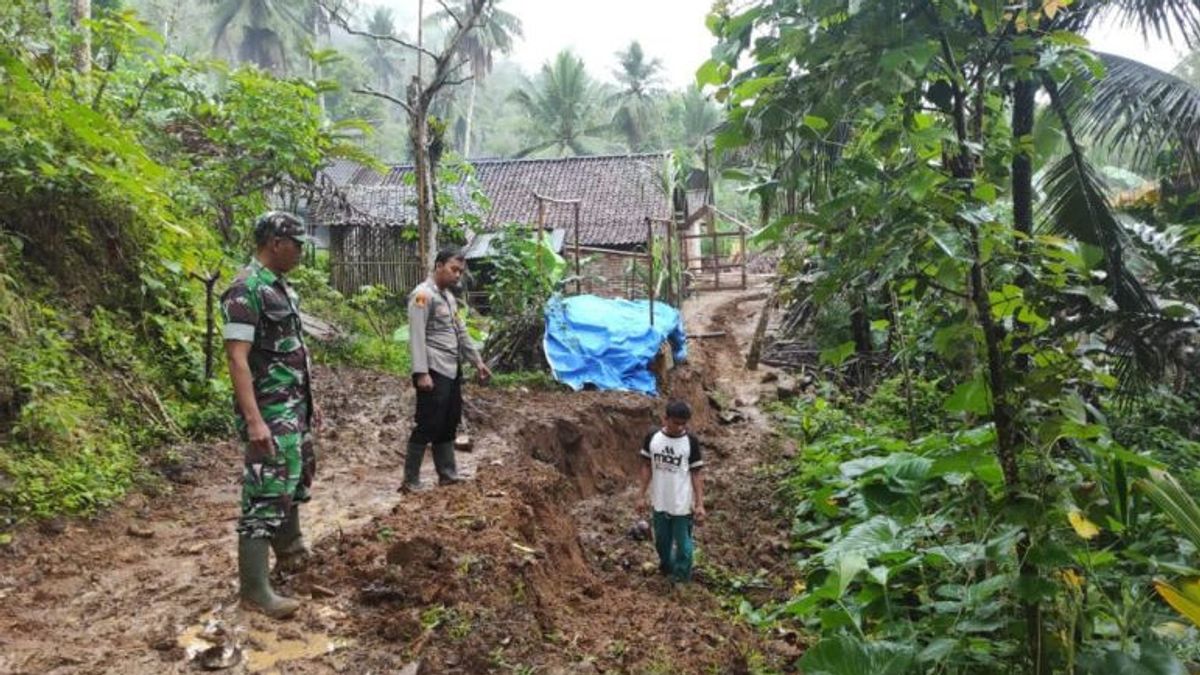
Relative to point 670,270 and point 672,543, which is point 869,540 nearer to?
point 672,543

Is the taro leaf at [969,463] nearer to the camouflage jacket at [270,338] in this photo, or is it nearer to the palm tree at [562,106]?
the camouflage jacket at [270,338]

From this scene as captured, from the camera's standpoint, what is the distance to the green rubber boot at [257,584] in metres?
2.94

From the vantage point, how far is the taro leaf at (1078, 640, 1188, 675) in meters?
2.16

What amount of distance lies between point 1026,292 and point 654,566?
11.9 ft

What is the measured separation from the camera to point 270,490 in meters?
2.95

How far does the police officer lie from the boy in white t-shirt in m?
1.30

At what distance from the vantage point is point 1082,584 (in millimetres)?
2602

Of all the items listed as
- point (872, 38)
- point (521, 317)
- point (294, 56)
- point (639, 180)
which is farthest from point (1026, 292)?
point (294, 56)

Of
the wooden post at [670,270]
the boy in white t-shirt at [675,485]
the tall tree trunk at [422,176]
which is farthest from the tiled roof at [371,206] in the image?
the boy in white t-shirt at [675,485]

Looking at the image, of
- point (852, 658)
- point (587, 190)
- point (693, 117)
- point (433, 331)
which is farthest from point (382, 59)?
point (852, 658)

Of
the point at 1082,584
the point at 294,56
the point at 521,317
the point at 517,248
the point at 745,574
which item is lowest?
the point at 745,574

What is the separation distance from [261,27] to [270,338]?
37520 millimetres

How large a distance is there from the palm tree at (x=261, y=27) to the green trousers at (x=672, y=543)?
34.6 m

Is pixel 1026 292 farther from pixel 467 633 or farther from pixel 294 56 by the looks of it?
pixel 294 56
